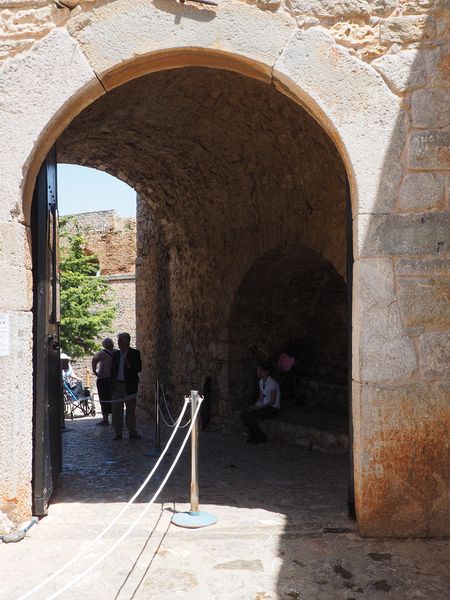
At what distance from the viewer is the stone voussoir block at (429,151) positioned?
364cm

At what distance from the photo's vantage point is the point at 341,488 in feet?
16.0

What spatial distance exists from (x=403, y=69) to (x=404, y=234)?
101 cm

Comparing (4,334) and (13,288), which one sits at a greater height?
(13,288)

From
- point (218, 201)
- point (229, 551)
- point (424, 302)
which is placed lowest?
point (229, 551)

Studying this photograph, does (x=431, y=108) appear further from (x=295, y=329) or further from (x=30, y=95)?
(x=295, y=329)

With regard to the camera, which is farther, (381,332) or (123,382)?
(123,382)

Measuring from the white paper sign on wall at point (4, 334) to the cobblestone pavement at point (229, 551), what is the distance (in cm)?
111

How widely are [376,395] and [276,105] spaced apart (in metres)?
3.41

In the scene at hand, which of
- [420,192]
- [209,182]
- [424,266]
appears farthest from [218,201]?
[424,266]

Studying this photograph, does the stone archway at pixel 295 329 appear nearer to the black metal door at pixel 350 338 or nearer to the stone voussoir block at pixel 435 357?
the black metal door at pixel 350 338

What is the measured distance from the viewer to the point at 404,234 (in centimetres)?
362

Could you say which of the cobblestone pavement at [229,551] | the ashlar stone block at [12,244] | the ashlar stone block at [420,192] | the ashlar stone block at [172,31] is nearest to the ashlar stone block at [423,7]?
the ashlar stone block at [172,31]

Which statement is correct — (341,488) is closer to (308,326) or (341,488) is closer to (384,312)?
(384,312)

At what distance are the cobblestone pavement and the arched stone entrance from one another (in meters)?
0.31
